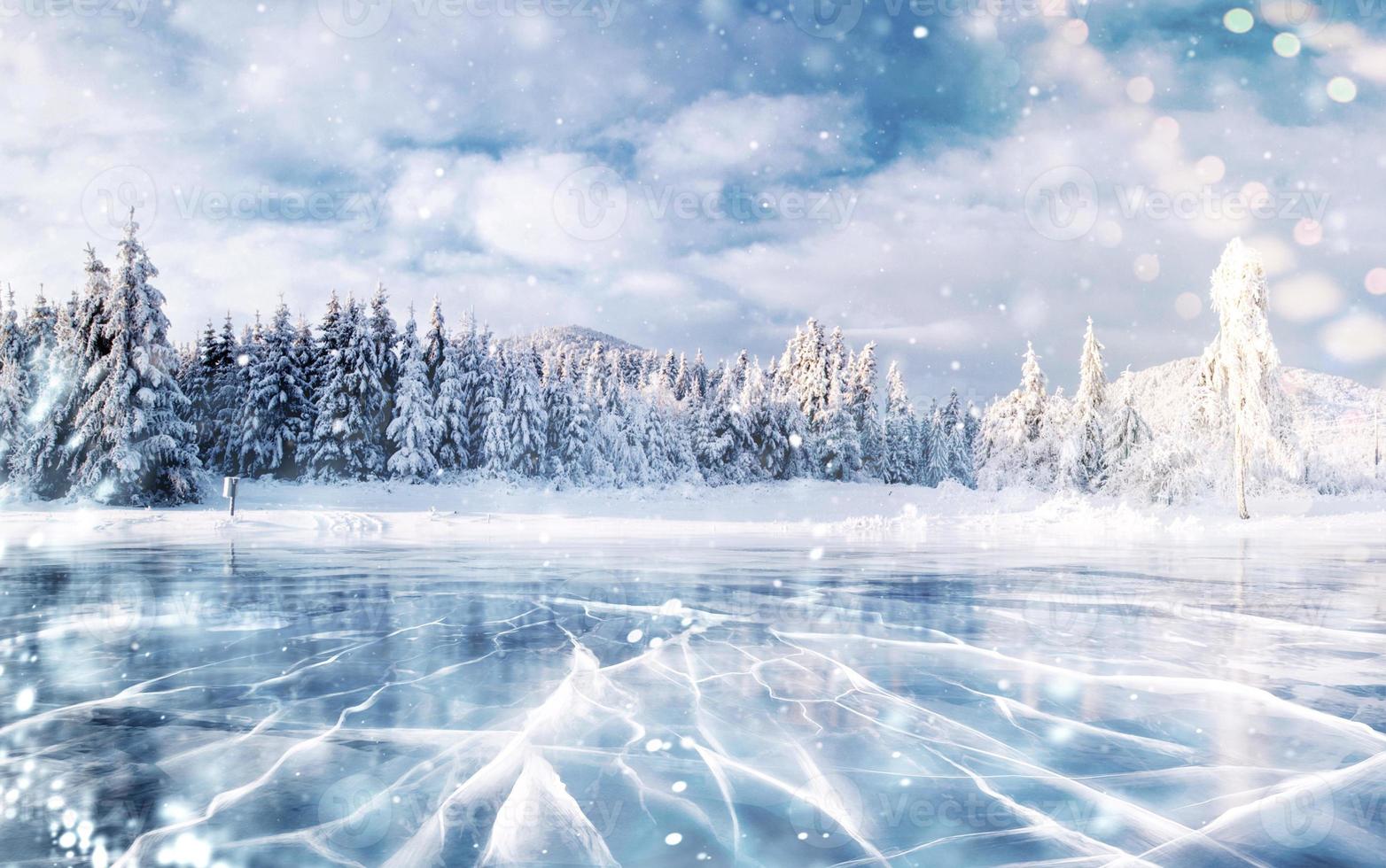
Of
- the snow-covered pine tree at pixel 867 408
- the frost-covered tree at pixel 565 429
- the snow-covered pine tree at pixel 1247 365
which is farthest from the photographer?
the snow-covered pine tree at pixel 867 408

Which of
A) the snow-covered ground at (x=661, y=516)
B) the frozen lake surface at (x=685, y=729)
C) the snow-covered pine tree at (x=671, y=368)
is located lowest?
the snow-covered ground at (x=661, y=516)

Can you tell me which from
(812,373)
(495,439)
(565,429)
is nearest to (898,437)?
(812,373)

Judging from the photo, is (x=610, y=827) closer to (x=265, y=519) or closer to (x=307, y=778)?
(x=307, y=778)

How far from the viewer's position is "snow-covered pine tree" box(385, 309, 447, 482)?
41.0 m

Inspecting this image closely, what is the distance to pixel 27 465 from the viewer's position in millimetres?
29422

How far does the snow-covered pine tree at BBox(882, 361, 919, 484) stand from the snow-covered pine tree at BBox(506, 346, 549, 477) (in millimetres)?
31177

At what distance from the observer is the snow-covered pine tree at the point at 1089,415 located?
43.2 meters

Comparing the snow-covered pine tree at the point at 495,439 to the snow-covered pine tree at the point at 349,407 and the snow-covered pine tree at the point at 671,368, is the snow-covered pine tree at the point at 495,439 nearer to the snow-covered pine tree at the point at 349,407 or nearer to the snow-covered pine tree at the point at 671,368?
the snow-covered pine tree at the point at 349,407

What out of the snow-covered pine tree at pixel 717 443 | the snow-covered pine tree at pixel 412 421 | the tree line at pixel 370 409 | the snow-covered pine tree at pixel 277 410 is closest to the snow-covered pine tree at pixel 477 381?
the tree line at pixel 370 409

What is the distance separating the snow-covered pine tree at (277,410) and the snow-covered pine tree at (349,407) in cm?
139

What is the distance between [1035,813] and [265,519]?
22.9m

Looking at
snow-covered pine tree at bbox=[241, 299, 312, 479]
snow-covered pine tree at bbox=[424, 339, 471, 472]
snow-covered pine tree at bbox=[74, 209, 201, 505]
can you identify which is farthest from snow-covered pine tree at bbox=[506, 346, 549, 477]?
snow-covered pine tree at bbox=[74, 209, 201, 505]

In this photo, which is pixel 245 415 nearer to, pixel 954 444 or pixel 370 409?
pixel 370 409

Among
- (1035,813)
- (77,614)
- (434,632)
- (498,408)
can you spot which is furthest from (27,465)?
(1035,813)
